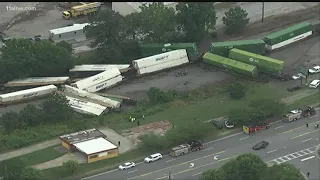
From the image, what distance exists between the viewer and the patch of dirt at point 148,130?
8144cm

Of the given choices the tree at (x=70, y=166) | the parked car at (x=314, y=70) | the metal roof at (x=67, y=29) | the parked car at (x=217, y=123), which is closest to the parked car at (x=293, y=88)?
the parked car at (x=314, y=70)

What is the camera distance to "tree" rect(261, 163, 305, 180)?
6575 cm

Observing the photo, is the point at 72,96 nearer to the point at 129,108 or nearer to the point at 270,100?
the point at 129,108

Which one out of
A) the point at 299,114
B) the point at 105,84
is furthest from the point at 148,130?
the point at 299,114

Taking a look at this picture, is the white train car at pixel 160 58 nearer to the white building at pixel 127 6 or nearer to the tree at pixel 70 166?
the white building at pixel 127 6

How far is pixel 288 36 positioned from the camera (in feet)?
340

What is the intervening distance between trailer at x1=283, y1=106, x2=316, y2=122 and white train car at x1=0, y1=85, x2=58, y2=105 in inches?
1056

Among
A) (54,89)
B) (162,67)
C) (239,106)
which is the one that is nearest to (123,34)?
(162,67)

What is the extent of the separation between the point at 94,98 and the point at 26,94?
8.09 meters

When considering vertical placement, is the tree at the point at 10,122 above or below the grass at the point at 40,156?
above

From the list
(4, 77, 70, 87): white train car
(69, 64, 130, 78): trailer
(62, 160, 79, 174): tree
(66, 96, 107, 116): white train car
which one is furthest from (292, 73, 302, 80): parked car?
(62, 160, 79, 174): tree

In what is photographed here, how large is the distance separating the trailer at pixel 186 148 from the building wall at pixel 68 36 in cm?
3373

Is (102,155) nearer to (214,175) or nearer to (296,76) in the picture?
(214,175)

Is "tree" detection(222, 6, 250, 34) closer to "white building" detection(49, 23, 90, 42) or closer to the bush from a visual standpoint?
"white building" detection(49, 23, 90, 42)
